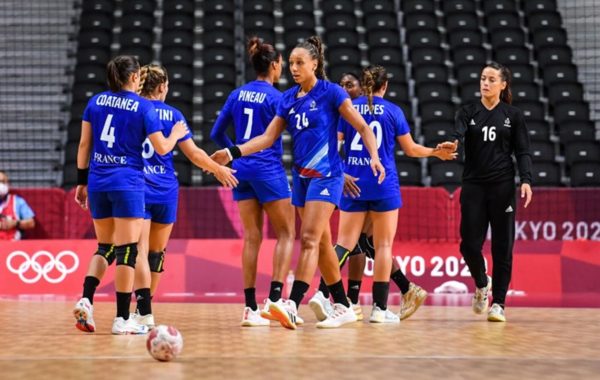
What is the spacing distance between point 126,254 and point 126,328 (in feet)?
1.57

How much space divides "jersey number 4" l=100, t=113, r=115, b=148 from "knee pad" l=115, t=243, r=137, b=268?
25.3 inches

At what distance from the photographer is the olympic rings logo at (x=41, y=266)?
11266mm

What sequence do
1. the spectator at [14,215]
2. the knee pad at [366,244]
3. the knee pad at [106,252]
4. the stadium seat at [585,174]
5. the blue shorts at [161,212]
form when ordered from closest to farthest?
the knee pad at [106,252] → the blue shorts at [161,212] → the knee pad at [366,244] → the spectator at [14,215] → the stadium seat at [585,174]

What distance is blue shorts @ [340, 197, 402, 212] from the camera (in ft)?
23.5

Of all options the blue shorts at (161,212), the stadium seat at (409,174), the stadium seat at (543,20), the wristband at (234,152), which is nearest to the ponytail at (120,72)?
the wristband at (234,152)

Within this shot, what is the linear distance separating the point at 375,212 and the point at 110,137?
2.11 m

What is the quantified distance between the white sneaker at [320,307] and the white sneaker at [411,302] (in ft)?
2.86

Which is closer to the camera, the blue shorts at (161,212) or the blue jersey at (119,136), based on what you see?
the blue jersey at (119,136)

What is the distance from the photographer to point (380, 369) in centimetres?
448

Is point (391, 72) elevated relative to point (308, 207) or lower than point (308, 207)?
elevated

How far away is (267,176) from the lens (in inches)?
271

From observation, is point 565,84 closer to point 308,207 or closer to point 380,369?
point 308,207

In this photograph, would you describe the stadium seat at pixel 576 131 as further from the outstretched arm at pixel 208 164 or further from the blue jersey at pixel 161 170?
the outstretched arm at pixel 208 164

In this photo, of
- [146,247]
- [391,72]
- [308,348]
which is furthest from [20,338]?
[391,72]
